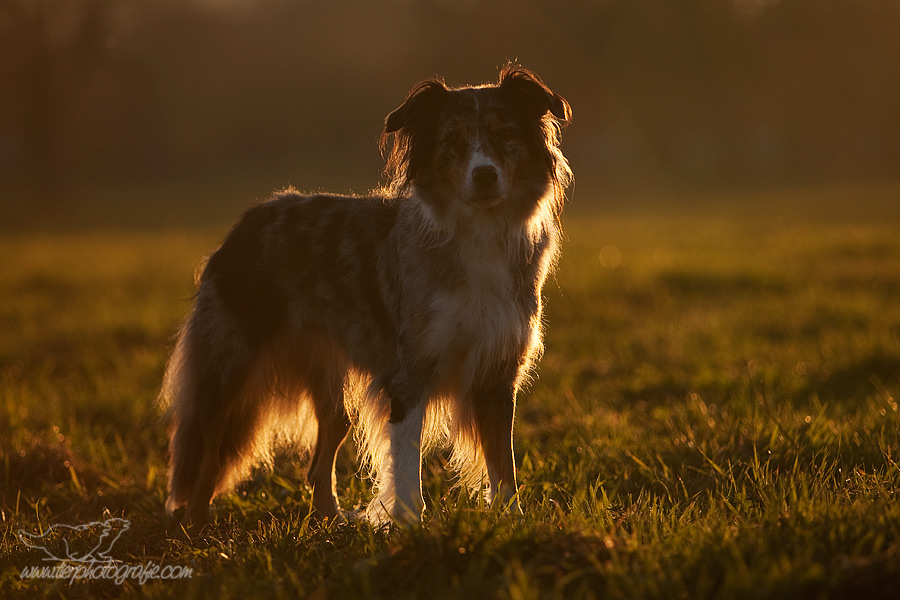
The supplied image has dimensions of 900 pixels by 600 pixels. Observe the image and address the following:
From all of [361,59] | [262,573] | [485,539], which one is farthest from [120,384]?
[361,59]

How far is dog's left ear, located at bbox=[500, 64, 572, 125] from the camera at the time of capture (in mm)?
4066

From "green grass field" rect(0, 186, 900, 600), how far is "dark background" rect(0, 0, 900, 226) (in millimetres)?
26829

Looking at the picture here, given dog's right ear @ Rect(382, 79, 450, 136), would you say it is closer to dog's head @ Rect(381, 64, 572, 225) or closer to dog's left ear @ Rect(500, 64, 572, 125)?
dog's head @ Rect(381, 64, 572, 225)

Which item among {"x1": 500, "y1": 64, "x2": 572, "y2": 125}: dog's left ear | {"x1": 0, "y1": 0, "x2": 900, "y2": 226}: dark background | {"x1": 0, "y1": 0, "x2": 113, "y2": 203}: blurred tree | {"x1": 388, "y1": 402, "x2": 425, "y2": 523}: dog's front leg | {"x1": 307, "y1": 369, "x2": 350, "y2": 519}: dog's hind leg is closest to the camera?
{"x1": 388, "y1": 402, "x2": 425, "y2": 523}: dog's front leg

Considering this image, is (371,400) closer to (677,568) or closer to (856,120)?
(677,568)

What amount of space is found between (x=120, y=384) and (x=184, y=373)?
2.98 m

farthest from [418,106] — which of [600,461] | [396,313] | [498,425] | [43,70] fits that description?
[43,70]

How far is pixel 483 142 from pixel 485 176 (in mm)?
236

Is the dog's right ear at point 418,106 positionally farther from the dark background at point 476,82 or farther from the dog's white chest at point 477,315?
the dark background at point 476,82

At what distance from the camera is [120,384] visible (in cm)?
738

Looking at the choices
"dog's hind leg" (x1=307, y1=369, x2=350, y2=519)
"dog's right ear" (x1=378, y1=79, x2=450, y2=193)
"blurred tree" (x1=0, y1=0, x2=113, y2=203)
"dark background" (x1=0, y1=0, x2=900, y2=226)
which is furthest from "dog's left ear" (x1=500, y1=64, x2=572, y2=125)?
"dark background" (x1=0, y1=0, x2=900, y2=226)

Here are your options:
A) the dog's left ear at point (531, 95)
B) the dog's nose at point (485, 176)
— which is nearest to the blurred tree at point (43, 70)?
the dog's left ear at point (531, 95)

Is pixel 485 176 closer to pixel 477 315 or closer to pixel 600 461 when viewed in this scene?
pixel 477 315

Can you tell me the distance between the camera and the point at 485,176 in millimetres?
3797
